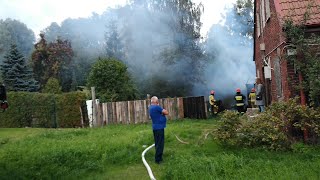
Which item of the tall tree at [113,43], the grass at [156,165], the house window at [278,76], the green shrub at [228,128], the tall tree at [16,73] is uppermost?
the tall tree at [113,43]

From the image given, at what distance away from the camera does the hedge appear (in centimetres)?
2180

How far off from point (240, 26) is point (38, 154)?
26.8 meters

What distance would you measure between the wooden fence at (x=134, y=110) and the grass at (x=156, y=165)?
7.41 meters

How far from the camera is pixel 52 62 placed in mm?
41656

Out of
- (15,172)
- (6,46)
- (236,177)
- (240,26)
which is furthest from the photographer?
(6,46)

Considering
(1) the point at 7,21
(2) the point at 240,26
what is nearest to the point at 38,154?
(2) the point at 240,26

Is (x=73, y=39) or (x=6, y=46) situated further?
(x=6, y=46)

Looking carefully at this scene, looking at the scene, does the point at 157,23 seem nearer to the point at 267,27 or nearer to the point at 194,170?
the point at 267,27

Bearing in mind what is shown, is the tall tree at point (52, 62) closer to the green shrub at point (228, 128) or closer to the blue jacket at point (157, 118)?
the blue jacket at point (157, 118)

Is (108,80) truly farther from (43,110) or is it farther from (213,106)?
(213,106)

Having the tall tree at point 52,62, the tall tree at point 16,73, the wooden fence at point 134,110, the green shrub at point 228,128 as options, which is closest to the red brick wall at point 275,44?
the green shrub at point 228,128

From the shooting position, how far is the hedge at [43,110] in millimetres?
21797

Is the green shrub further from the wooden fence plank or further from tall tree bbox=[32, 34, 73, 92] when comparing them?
tall tree bbox=[32, 34, 73, 92]

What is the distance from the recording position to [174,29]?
104 ft
